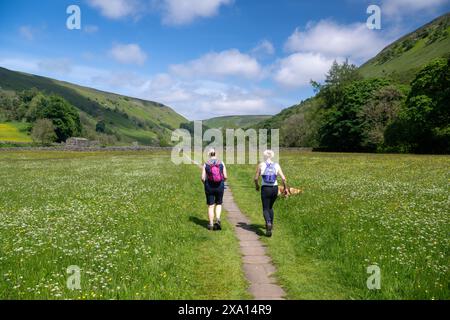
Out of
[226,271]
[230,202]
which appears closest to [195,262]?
[226,271]

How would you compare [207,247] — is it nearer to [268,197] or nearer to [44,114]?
[268,197]

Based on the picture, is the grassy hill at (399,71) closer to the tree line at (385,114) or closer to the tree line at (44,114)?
the tree line at (385,114)

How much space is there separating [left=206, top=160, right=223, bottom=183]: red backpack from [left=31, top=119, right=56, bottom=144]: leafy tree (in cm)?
12482

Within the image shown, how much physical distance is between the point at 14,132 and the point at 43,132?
39.5 metres

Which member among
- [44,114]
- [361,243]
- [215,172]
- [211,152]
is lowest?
[361,243]

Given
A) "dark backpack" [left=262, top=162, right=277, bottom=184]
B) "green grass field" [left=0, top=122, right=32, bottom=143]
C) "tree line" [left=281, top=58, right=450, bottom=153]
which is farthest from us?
"green grass field" [left=0, top=122, right=32, bottom=143]

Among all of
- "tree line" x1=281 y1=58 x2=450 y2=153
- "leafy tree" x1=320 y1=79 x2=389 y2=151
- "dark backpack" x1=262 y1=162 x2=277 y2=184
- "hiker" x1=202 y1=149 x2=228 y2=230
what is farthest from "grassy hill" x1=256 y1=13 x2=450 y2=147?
"hiker" x1=202 y1=149 x2=228 y2=230

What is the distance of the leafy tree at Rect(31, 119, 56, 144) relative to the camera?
124 metres

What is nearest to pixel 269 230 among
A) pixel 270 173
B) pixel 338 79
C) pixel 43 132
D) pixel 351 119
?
pixel 270 173

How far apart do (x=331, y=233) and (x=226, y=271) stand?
479 centimetres

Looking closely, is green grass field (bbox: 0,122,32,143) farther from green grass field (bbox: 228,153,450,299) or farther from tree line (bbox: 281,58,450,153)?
green grass field (bbox: 228,153,450,299)

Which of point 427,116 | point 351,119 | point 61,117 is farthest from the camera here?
point 61,117

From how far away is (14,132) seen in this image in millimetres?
152625

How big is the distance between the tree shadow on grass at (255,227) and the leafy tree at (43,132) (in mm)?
124386
